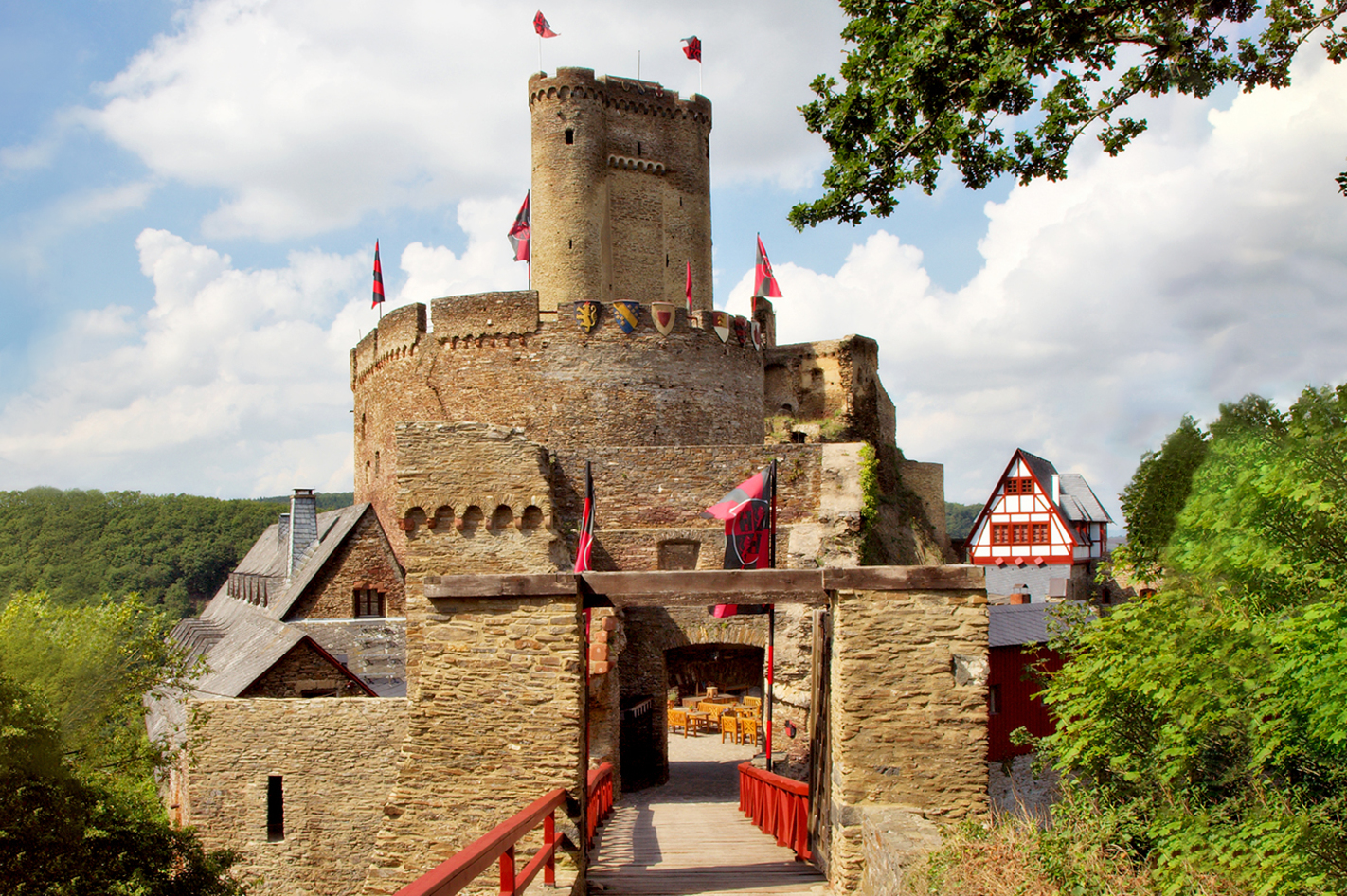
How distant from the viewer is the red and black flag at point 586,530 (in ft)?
46.5

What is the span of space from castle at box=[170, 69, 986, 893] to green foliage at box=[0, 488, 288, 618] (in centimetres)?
4324

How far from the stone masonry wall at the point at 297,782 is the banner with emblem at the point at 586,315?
1089cm

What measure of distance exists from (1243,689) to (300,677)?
46.0 feet

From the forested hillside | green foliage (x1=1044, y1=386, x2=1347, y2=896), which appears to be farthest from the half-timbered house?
the forested hillside

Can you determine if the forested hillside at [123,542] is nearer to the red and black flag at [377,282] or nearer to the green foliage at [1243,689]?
the red and black flag at [377,282]

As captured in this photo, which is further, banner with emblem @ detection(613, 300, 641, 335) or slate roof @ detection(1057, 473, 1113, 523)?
slate roof @ detection(1057, 473, 1113, 523)

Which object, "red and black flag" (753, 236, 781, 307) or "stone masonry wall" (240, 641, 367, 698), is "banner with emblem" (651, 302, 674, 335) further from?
"stone masonry wall" (240, 641, 367, 698)

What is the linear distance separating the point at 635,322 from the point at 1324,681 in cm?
1928

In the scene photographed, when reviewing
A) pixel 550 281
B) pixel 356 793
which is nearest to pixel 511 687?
pixel 356 793

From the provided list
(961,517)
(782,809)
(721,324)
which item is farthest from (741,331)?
(961,517)

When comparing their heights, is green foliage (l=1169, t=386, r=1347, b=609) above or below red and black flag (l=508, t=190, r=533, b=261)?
below

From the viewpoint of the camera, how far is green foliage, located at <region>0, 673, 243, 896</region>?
1162cm

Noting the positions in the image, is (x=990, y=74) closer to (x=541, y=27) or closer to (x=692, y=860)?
(x=692, y=860)

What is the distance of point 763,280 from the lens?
27.1 metres
